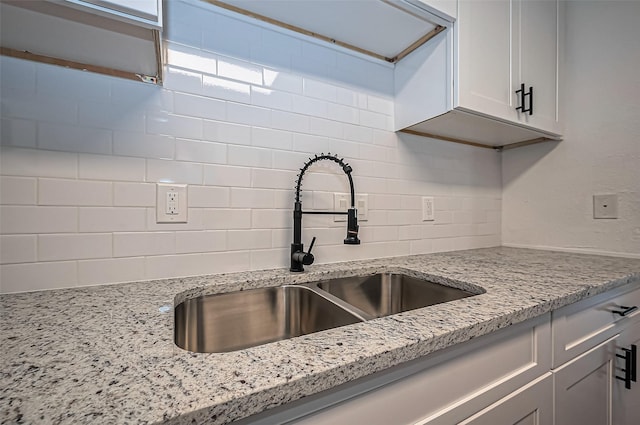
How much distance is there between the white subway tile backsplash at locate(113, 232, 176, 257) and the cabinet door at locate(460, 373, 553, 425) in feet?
3.00

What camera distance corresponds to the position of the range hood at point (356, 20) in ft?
3.25

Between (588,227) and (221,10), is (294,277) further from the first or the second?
(588,227)

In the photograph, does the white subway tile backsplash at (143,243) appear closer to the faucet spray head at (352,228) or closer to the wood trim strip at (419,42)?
the faucet spray head at (352,228)

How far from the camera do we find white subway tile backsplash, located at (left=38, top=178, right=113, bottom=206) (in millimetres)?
772

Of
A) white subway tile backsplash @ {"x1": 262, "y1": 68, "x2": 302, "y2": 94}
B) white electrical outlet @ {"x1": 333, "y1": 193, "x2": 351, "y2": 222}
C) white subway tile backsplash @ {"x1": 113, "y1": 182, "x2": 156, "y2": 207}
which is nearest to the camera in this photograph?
white subway tile backsplash @ {"x1": 113, "y1": 182, "x2": 156, "y2": 207}

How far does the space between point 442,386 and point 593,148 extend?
5.07 feet

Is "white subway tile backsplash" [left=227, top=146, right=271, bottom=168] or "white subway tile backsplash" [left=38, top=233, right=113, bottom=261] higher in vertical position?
"white subway tile backsplash" [left=227, top=146, right=271, bottom=168]

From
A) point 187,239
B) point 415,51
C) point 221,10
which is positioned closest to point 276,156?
point 187,239

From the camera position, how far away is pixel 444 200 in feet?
4.99

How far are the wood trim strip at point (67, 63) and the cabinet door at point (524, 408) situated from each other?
1248 millimetres

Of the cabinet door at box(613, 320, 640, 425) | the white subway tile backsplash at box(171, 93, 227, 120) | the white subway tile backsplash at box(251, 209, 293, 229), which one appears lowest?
the cabinet door at box(613, 320, 640, 425)

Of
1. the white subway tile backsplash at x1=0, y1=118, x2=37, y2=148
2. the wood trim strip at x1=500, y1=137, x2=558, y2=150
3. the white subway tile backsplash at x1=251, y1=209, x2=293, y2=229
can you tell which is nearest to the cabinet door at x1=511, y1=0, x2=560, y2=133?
the wood trim strip at x1=500, y1=137, x2=558, y2=150

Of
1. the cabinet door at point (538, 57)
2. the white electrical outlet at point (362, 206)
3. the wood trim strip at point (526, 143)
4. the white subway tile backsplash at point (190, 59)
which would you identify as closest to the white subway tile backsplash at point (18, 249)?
the white subway tile backsplash at point (190, 59)

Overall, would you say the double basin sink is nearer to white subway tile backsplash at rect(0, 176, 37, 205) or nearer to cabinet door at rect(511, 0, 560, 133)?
white subway tile backsplash at rect(0, 176, 37, 205)
